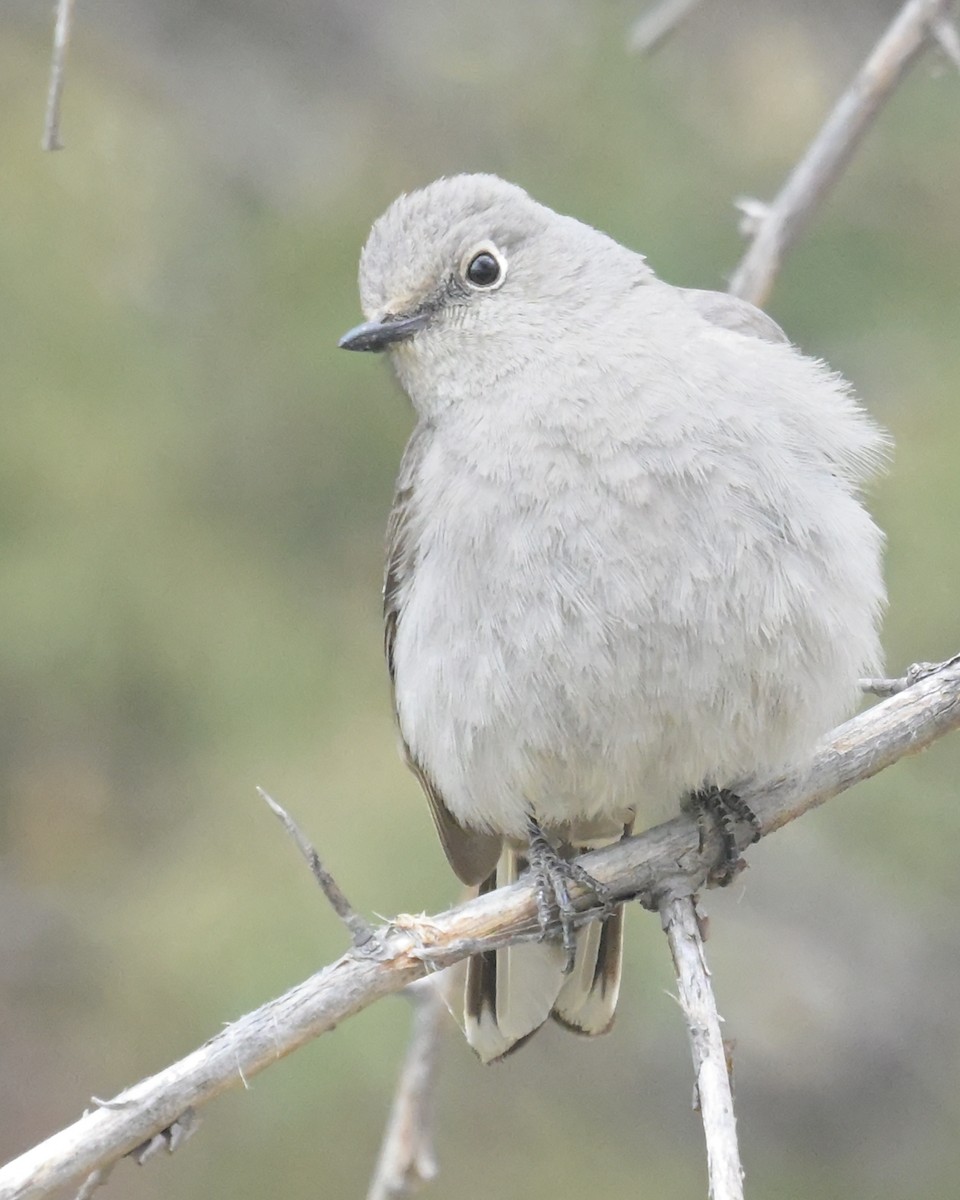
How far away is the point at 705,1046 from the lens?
3262 millimetres

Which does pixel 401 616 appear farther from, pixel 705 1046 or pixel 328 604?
pixel 328 604

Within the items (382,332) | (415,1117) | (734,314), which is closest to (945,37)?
(734,314)

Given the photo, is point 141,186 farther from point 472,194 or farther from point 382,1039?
point 382,1039

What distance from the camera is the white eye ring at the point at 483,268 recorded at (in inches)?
173

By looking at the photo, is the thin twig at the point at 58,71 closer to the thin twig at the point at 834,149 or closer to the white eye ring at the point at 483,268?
the white eye ring at the point at 483,268

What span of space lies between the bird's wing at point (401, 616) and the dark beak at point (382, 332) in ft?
0.89

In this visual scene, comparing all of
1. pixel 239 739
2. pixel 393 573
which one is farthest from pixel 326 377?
pixel 393 573

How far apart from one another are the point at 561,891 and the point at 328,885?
3.67 ft

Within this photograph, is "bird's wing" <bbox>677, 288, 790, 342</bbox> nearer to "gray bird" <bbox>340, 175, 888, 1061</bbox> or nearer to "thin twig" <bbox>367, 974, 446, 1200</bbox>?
"gray bird" <bbox>340, 175, 888, 1061</bbox>

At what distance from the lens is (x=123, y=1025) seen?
20.5 feet

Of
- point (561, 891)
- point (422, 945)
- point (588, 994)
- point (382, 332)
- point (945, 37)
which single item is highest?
point (945, 37)

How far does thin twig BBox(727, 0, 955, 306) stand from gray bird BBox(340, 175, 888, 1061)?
0.18m

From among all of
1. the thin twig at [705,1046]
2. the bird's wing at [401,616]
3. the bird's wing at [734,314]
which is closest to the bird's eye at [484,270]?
the bird's wing at [401,616]

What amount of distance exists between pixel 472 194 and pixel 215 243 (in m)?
2.86
